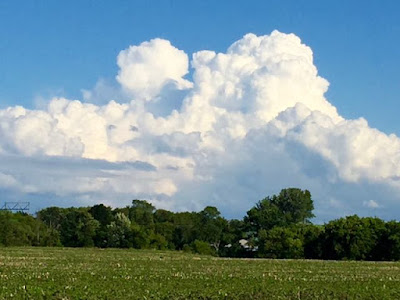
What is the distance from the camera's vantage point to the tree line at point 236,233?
86000mm

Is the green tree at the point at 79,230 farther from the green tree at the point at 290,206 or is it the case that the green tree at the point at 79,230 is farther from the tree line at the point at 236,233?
the green tree at the point at 290,206

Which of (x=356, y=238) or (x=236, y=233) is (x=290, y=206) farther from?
(x=356, y=238)

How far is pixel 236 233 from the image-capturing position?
5133 inches

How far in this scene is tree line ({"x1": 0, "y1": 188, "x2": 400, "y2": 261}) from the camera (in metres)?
86.0

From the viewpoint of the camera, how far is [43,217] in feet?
570

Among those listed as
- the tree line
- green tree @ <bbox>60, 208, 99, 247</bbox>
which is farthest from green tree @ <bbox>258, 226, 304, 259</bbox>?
green tree @ <bbox>60, 208, 99, 247</bbox>

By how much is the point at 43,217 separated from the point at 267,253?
8904cm

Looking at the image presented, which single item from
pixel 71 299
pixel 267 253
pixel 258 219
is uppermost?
pixel 258 219

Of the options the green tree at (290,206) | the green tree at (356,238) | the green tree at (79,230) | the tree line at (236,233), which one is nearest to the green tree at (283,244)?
the tree line at (236,233)

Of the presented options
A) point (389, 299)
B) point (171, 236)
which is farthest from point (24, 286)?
point (171, 236)

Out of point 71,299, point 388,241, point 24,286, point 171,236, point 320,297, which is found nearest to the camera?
point 71,299

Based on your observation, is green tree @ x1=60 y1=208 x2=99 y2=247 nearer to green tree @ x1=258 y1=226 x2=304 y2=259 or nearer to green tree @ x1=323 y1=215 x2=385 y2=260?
green tree @ x1=258 y1=226 x2=304 y2=259

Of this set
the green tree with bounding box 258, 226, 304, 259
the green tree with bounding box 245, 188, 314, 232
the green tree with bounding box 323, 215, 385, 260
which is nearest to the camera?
the green tree with bounding box 323, 215, 385, 260

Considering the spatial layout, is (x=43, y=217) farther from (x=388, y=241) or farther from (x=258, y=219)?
(x=388, y=241)
